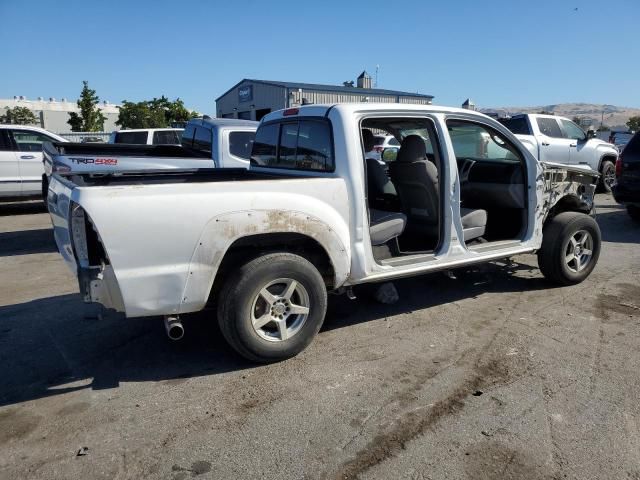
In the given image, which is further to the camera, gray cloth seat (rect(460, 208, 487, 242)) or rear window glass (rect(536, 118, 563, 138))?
rear window glass (rect(536, 118, 563, 138))

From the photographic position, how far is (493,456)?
8.74 ft

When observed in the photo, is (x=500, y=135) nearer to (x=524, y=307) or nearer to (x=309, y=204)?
(x=524, y=307)

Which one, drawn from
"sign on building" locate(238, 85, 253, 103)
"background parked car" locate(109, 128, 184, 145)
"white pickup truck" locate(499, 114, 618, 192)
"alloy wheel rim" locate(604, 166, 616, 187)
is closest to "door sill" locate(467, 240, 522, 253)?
"white pickup truck" locate(499, 114, 618, 192)

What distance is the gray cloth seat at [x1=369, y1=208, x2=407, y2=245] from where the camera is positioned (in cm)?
420

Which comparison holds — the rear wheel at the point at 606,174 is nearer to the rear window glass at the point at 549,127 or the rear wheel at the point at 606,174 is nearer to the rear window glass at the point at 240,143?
the rear window glass at the point at 549,127

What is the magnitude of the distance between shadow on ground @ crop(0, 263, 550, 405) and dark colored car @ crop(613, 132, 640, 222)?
4764 millimetres

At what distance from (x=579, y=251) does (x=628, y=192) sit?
466 centimetres

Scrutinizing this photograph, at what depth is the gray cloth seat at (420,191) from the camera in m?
4.55

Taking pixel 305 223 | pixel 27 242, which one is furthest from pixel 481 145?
pixel 27 242

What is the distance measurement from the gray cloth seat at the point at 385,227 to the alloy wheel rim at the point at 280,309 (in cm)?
87

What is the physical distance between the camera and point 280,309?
11.9 feet

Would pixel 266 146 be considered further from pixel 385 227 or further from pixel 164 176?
pixel 385 227

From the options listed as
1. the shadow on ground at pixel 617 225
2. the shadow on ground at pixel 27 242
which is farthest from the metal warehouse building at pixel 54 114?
the shadow on ground at pixel 617 225

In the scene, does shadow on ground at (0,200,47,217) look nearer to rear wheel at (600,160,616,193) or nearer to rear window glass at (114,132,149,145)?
rear window glass at (114,132,149,145)
